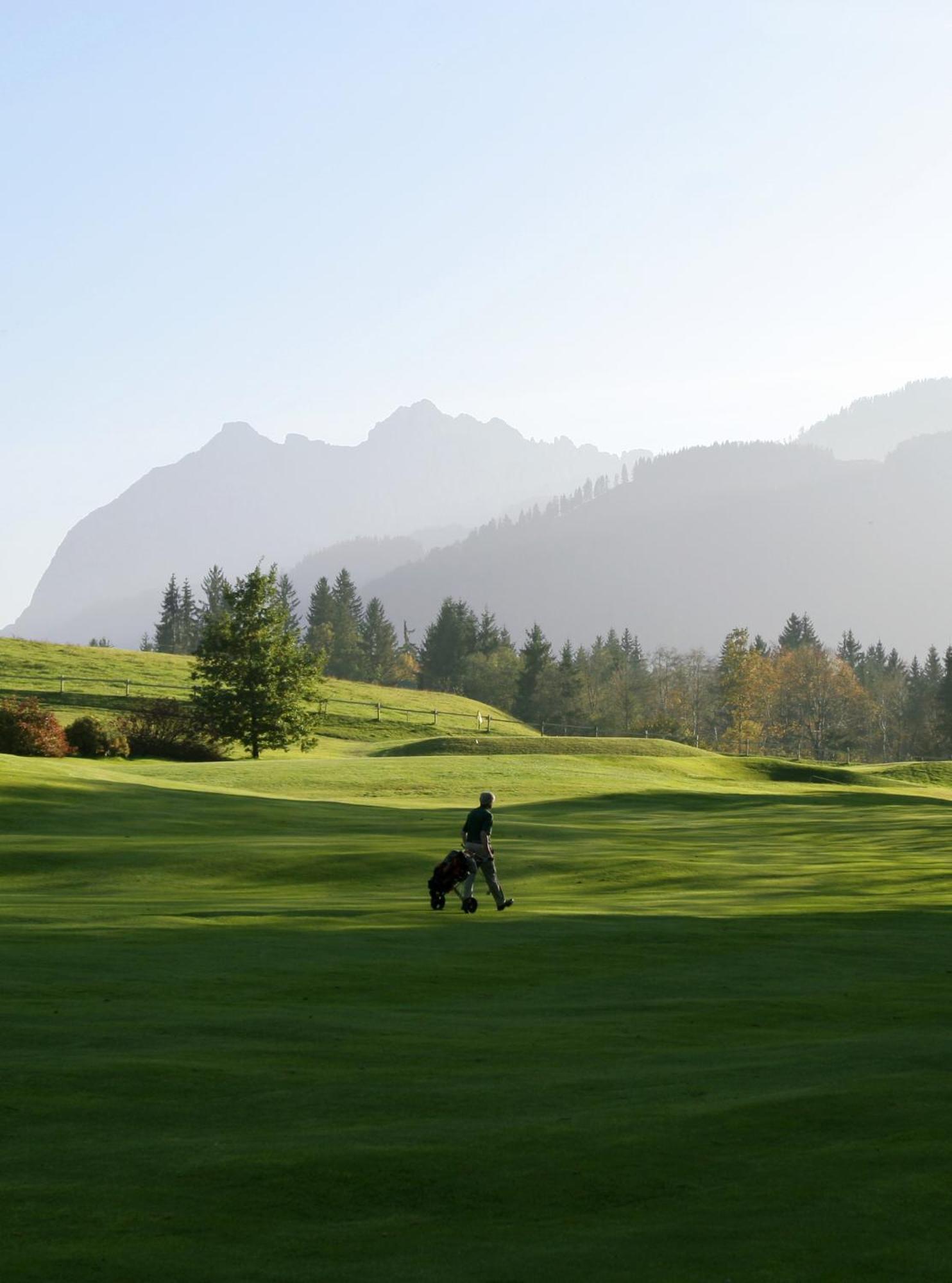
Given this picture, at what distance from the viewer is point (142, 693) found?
4279 inches

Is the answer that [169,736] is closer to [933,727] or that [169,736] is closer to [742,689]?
[742,689]

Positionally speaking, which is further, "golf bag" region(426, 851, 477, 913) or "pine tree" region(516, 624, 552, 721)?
"pine tree" region(516, 624, 552, 721)

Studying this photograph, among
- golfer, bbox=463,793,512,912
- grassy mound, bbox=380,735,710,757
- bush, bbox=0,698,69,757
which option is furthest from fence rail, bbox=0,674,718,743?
golfer, bbox=463,793,512,912

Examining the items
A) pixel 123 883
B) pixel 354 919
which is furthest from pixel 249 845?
pixel 354 919

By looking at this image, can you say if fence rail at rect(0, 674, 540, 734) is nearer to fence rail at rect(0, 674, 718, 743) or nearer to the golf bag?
fence rail at rect(0, 674, 718, 743)

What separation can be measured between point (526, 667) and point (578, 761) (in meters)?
108

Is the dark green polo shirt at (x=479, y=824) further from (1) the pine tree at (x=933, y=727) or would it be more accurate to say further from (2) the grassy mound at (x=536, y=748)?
(1) the pine tree at (x=933, y=727)

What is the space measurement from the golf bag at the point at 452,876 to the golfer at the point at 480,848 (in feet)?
0.29

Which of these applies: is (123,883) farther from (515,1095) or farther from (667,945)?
(515,1095)

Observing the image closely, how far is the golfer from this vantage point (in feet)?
86.5

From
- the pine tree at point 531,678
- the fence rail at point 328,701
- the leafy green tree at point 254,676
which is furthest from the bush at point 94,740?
the pine tree at point 531,678

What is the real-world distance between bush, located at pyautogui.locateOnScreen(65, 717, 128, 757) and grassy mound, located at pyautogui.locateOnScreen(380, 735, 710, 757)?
18.3 meters

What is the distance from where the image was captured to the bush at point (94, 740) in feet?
258

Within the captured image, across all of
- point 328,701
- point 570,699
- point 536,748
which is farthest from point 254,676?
point 570,699
